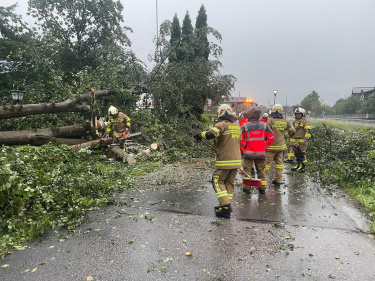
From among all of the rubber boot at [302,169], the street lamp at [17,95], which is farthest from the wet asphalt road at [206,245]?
the street lamp at [17,95]

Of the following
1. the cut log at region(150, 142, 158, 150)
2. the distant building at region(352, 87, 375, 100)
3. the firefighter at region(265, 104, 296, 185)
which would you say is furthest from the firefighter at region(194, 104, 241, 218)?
the distant building at region(352, 87, 375, 100)

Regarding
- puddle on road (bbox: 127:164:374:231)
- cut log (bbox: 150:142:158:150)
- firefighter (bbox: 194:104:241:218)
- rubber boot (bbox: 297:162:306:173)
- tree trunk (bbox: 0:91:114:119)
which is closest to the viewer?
puddle on road (bbox: 127:164:374:231)

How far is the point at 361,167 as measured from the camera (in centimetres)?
558

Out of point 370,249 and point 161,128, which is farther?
point 161,128

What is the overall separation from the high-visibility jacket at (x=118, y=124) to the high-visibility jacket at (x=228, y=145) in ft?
15.0

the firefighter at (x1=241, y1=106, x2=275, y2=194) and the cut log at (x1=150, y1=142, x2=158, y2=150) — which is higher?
the firefighter at (x1=241, y1=106, x2=275, y2=194)

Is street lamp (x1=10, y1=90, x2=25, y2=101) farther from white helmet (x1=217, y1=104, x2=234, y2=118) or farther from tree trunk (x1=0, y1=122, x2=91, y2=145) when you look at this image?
white helmet (x1=217, y1=104, x2=234, y2=118)

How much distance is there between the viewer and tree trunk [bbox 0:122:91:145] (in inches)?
239

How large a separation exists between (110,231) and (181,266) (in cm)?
122

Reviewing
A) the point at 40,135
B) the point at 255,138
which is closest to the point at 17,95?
the point at 40,135

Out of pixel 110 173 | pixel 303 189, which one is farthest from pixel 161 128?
pixel 303 189

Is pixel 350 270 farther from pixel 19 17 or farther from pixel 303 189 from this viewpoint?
pixel 19 17

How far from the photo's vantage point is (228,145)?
13.3ft

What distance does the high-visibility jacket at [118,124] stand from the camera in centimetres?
798
